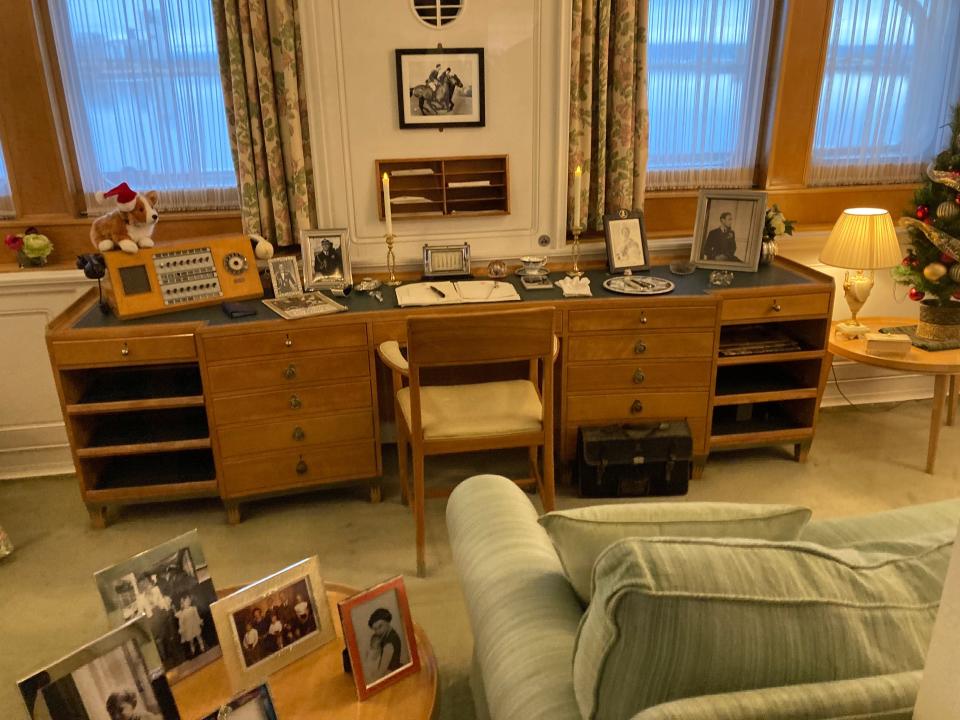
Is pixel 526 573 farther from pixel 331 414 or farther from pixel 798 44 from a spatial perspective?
pixel 798 44

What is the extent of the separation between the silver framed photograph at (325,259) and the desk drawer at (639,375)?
964mm

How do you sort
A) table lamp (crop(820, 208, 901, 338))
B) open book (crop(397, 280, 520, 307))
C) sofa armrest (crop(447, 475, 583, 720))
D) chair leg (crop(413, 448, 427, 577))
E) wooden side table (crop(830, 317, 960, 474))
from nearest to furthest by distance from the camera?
sofa armrest (crop(447, 475, 583, 720)), chair leg (crop(413, 448, 427, 577)), open book (crop(397, 280, 520, 307)), wooden side table (crop(830, 317, 960, 474)), table lamp (crop(820, 208, 901, 338))

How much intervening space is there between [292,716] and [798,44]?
10.6 ft

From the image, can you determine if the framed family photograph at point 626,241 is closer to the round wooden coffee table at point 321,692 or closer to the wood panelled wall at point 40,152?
the wood panelled wall at point 40,152

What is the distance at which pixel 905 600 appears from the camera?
1027 millimetres

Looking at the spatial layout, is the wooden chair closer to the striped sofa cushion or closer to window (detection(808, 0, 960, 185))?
the striped sofa cushion

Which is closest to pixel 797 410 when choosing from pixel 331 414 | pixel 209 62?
pixel 331 414

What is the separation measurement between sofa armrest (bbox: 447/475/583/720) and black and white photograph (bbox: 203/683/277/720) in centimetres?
37

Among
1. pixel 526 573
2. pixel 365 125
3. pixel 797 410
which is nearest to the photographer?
pixel 526 573

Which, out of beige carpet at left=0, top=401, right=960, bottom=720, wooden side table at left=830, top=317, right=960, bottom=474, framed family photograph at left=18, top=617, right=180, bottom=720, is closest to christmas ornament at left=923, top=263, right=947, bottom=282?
wooden side table at left=830, top=317, right=960, bottom=474

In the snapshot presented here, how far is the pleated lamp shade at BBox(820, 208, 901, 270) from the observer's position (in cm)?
304

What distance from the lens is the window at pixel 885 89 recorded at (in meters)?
3.33

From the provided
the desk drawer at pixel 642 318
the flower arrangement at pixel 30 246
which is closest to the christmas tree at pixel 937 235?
the desk drawer at pixel 642 318

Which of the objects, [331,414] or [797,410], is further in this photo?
[797,410]
